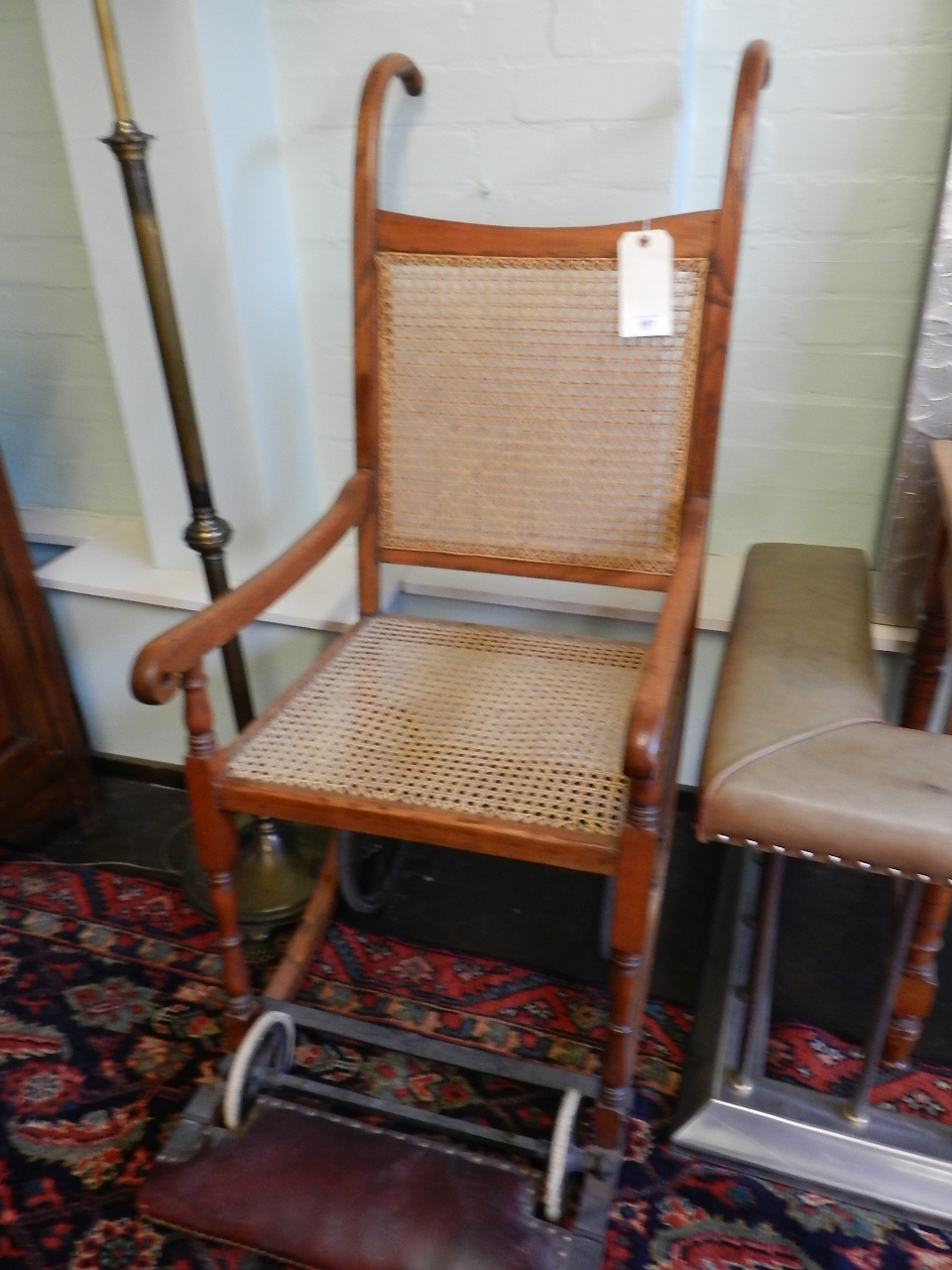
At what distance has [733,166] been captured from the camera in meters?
1.09

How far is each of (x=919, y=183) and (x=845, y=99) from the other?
0.51 feet

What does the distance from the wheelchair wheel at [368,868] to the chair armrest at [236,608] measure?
44 cm

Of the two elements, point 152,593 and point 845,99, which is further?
point 152,593

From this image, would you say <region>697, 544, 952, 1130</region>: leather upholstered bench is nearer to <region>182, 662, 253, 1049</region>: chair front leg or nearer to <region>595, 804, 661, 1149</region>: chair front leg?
<region>595, 804, 661, 1149</region>: chair front leg

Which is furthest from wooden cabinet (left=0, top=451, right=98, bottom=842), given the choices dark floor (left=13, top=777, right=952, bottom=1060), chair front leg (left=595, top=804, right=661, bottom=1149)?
chair front leg (left=595, top=804, right=661, bottom=1149)

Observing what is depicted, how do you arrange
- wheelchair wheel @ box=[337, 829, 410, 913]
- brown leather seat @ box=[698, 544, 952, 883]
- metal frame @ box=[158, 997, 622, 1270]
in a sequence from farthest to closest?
1. wheelchair wheel @ box=[337, 829, 410, 913]
2. metal frame @ box=[158, 997, 622, 1270]
3. brown leather seat @ box=[698, 544, 952, 883]

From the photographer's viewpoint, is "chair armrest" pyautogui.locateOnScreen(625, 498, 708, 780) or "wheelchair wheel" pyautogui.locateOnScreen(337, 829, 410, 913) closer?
"chair armrest" pyautogui.locateOnScreen(625, 498, 708, 780)

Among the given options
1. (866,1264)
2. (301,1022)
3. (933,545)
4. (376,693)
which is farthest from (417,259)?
(866,1264)

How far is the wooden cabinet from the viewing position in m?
1.57

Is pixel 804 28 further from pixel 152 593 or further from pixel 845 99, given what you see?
pixel 152 593

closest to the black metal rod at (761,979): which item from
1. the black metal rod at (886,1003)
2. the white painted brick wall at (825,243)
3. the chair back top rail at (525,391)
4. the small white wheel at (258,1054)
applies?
the black metal rod at (886,1003)

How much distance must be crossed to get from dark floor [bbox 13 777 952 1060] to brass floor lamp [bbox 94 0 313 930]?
0.07m

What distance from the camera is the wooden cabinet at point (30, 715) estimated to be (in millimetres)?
1568

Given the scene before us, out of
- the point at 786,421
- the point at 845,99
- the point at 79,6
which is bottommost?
the point at 786,421
